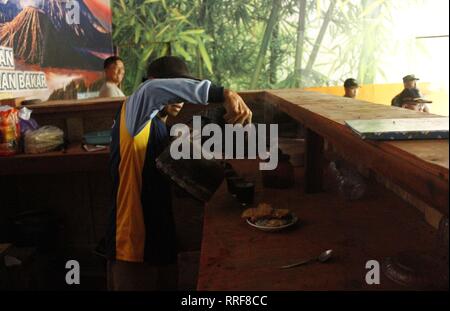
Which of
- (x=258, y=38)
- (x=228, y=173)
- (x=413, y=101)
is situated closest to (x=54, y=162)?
(x=228, y=173)

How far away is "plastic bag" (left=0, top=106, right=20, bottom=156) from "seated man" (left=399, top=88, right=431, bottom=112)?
3905 mm

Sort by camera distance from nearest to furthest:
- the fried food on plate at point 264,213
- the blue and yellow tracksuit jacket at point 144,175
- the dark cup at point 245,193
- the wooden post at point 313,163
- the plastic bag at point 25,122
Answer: the fried food on plate at point 264,213 → the blue and yellow tracksuit jacket at point 144,175 → the dark cup at point 245,193 → the wooden post at point 313,163 → the plastic bag at point 25,122

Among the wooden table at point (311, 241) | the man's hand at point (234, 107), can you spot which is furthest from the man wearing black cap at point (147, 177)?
the wooden table at point (311, 241)

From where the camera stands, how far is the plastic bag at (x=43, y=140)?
296 centimetres

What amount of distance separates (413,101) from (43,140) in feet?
13.8

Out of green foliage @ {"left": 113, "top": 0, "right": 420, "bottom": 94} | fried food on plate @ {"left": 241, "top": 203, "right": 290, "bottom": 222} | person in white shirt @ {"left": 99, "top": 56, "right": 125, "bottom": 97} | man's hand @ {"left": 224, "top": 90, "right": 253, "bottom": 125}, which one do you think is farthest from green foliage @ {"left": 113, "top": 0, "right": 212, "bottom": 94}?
fried food on plate @ {"left": 241, "top": 203, "right": 290, "bottom": 222}

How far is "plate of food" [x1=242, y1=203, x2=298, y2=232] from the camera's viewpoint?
1.71 m

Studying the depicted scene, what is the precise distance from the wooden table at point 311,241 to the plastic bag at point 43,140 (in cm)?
152

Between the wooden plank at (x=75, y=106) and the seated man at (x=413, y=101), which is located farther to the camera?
the seated man at (x=413, y=101)

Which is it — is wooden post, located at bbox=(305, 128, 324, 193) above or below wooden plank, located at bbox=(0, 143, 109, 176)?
above

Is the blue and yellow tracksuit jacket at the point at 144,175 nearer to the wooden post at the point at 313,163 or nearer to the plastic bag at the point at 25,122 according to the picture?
the wooden post at the point at 313,163

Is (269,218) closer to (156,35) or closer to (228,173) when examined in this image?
(228,173)

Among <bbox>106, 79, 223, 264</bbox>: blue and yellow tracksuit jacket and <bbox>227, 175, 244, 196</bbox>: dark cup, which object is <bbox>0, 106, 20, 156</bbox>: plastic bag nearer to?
<bbox>106, 79, 223, 264</bbox>: blue and yellow tracksuit jacket
